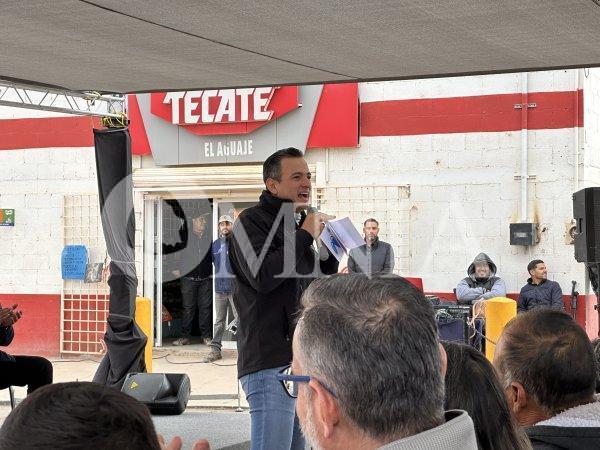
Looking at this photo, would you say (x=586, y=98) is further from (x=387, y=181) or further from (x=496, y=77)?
(x=387, y=181)

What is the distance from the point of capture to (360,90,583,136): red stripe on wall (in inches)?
409

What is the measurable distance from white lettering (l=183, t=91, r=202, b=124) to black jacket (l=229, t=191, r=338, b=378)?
851 cm

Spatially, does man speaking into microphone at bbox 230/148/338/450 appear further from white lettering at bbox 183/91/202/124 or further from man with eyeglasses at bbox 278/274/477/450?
white lettering at bbox 183/91/202/124

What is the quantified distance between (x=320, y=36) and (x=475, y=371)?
2.72 metres

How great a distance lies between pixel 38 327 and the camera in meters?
12.3

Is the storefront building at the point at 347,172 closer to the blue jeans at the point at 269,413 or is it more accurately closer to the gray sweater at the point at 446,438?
the blue jeans at the point at 269,413

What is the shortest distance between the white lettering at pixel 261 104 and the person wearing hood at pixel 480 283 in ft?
10.4

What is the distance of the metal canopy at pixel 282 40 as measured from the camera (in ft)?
12.7

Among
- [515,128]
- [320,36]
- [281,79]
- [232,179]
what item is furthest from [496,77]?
[320,36]

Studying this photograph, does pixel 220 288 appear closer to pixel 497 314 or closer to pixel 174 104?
pixel 174 104

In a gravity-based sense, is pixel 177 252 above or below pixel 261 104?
below

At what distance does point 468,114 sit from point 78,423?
9.99 m

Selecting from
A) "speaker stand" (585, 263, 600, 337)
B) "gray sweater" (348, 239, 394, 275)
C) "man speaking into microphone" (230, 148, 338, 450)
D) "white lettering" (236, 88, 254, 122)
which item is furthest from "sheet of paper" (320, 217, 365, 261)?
Result: "white lettering" (236, 88, 254, 122)

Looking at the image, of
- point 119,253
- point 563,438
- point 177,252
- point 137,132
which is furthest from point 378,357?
point 177,252
